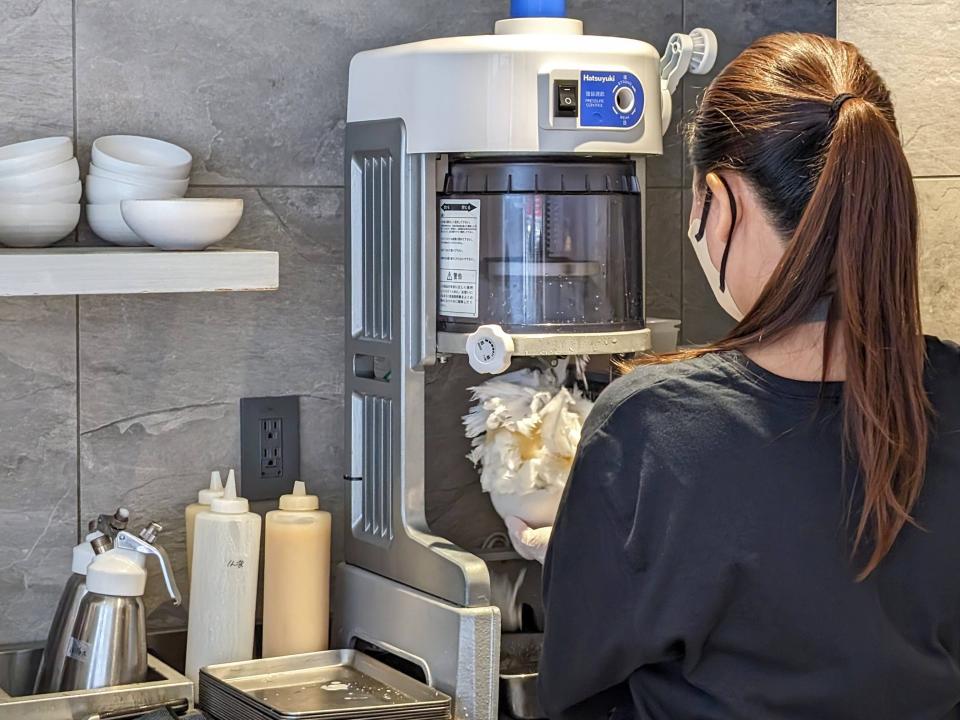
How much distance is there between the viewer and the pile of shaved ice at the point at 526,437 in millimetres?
1597

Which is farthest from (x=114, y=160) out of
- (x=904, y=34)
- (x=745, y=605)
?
(x=904, y=34)

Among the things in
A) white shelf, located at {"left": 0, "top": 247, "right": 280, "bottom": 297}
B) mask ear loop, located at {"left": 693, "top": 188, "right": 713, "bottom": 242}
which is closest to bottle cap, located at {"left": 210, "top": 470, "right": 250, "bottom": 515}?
white shelf, located at {"left": 0, "top": 247, "right": 280, "bottom": 297}

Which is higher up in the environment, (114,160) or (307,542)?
(114,160)

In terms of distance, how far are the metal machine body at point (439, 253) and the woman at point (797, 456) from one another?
14.8 inches

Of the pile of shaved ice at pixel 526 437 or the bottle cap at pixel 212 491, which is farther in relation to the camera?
the bottle cap at pixel 212 491

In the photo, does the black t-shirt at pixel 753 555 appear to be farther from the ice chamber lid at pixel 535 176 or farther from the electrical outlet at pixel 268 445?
the electrical outlet at pixel 268 445

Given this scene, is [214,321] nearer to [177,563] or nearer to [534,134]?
[177,563]

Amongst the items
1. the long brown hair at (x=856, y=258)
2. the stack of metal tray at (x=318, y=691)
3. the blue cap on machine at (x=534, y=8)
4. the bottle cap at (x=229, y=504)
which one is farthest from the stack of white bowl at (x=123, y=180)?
the long brown hair at (x=856, y=258)

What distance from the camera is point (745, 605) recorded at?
41.9 inches

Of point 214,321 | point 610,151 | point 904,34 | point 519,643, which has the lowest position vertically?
point 519,643

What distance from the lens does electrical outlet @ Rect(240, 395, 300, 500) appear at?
1.79m

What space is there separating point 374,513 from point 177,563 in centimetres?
30

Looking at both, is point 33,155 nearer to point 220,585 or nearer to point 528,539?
point 220,585

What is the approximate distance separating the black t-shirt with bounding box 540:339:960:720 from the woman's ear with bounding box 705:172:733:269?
0.37 feet
